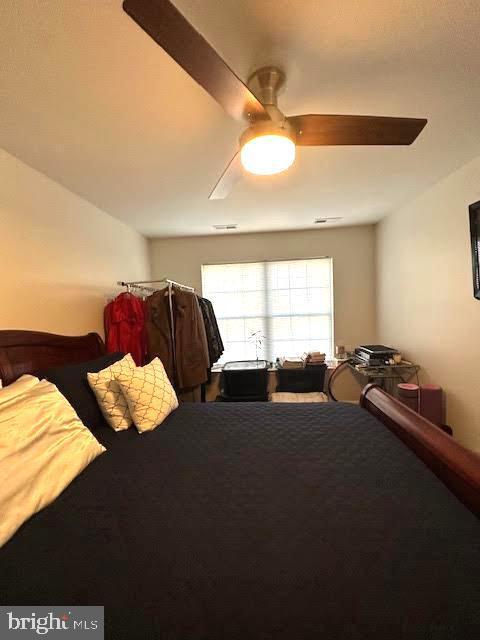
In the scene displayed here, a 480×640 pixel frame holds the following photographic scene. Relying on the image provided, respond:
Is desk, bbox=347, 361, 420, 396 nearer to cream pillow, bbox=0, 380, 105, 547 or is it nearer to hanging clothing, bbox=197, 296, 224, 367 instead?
hanging clothing, bbox=197, 296, 224, 367

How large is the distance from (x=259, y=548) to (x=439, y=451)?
81 cm

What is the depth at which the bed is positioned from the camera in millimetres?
576

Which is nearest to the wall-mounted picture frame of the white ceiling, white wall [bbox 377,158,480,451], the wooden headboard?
white wall [bbox 377,158,480,451]

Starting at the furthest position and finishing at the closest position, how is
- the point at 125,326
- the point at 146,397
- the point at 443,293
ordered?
the point at 125,326
the point at 443,293
the point at 146,397

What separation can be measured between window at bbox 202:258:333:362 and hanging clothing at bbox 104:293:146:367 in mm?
1314

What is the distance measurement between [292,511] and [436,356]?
2252 mm

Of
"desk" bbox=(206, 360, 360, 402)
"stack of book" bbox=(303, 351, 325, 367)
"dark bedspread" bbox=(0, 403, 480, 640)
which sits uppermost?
"stack of book" bbox=(303, 351, 325, 367)

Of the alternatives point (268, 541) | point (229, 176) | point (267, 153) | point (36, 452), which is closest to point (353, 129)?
point (267, 153)

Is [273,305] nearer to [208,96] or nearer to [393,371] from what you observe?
[393,371]

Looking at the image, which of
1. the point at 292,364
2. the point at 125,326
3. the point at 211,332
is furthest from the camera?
the point at 292,364

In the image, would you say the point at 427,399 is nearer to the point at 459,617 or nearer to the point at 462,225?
the point at 462,225

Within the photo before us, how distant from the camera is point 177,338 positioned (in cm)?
246

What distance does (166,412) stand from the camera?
1.66 metres

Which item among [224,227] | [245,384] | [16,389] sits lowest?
[245,384]
